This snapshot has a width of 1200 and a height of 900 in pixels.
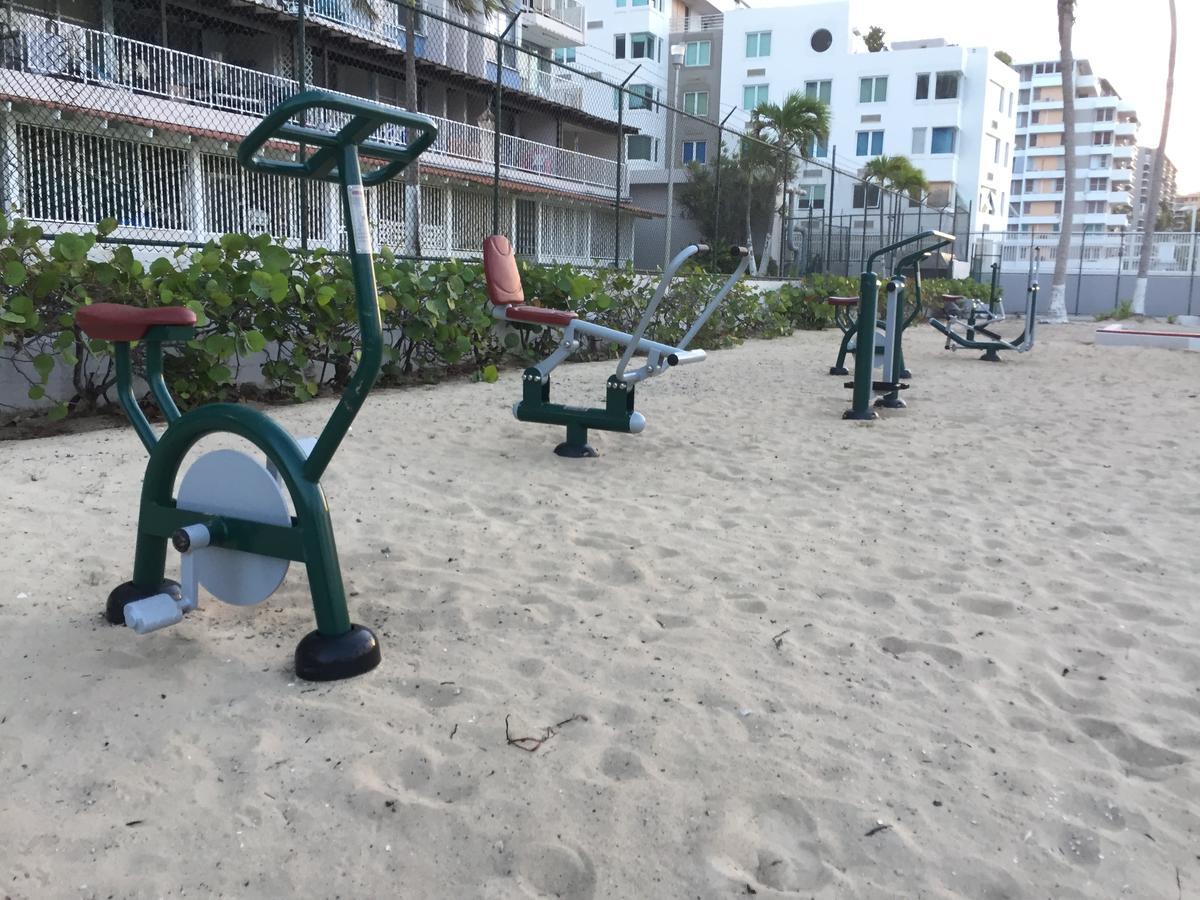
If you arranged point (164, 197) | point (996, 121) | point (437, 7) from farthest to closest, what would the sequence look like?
point (996, 121) → point (437, 7) → point (164, 197)

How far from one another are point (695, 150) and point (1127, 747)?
109 feet

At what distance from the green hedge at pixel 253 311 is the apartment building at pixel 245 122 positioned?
2.99 ft

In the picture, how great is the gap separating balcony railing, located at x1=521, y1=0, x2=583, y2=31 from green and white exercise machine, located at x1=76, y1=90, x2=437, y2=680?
27.5 metres

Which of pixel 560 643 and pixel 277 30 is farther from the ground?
pixel 277 30

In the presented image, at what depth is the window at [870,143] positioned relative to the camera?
3509cm

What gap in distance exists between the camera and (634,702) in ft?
6.91

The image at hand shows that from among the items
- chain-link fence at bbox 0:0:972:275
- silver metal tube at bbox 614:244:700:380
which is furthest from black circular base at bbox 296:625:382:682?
chain-link fence at bbox 0:0:972:275

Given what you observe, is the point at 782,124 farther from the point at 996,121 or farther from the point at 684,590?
the point at 684,590

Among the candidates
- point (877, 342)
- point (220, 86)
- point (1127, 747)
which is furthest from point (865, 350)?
point (220, 86)

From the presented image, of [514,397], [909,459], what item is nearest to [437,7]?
[514,397]

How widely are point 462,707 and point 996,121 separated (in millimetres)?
39883

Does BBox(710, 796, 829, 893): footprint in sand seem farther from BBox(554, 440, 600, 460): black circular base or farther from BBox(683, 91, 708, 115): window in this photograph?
BBox(683, 91, 708, 115): window

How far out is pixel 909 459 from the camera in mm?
4777

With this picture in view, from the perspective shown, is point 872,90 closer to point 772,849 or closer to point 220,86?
point 220,86
